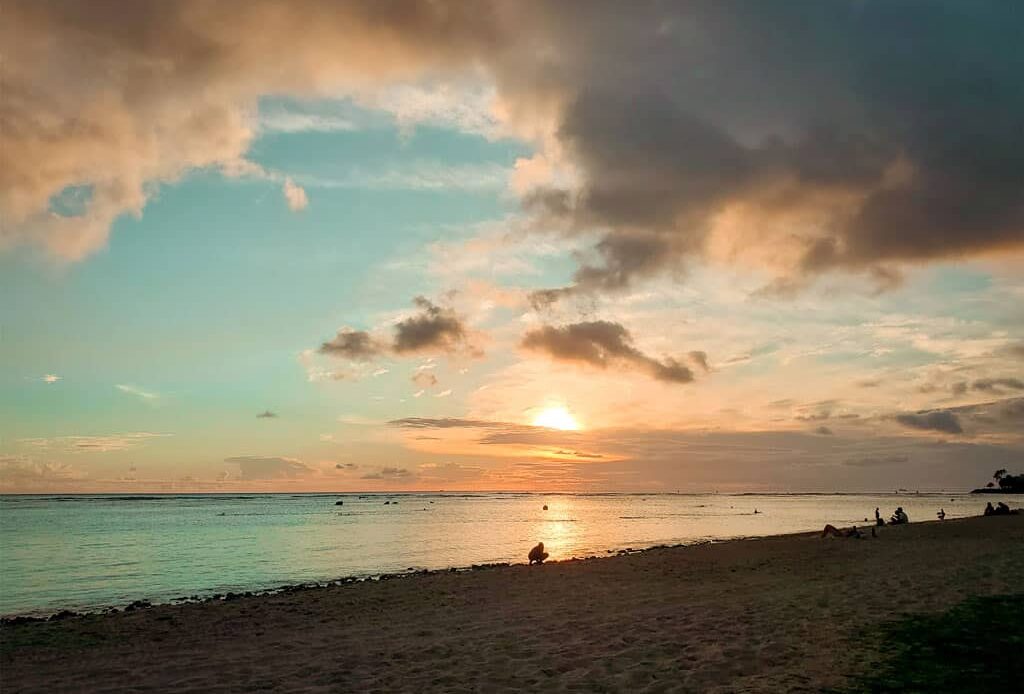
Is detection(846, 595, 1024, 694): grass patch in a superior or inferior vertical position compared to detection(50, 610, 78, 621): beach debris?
superior

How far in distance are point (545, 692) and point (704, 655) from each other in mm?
3448

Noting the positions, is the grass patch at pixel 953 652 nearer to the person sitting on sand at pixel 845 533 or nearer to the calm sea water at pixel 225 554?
the calm sea water at pixel 225 554

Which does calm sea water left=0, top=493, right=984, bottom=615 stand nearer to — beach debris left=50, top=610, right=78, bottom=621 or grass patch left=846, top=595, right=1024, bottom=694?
beach debris left=50, top=610, right=78, bottom=621

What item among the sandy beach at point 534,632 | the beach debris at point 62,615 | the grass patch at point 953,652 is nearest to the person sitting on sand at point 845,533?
the sandy beach at point 534,632

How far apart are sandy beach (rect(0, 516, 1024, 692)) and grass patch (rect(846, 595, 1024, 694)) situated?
1.59 ft

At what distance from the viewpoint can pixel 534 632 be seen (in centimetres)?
1570

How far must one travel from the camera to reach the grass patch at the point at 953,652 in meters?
9.49

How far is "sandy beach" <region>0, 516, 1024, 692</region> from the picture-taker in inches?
452

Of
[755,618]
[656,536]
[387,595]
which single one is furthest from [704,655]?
[656,536]

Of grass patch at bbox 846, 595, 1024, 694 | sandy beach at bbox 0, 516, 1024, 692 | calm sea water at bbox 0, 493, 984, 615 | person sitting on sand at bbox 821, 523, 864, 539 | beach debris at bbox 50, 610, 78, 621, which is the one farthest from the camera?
person sitting on sand at bbox 821, 523, 864, 539

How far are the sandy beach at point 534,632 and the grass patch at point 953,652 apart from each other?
49 centimetres

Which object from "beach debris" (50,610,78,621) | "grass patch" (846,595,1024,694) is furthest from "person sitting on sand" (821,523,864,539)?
"beach debris" (50,610,78,621)

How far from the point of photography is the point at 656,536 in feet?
195

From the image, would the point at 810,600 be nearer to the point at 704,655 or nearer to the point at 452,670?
the point at 704,655
